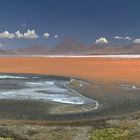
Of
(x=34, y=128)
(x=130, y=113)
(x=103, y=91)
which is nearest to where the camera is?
(x=34, y=128)

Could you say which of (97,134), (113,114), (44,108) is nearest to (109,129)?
(97,134)

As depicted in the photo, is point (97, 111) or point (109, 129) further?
point (97, 111)

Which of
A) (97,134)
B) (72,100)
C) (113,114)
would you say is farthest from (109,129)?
(72,100)

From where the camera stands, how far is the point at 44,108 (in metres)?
26.0

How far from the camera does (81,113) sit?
951 inches

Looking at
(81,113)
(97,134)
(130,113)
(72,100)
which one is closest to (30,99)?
(72,100)

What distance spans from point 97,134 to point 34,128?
320 centimetres

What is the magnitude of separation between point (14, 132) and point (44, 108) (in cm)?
784

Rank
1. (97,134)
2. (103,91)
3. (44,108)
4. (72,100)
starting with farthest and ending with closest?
(103,91) → (72,100) → (44,108) → (97,134)

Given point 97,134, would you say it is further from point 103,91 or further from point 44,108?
point 103,91

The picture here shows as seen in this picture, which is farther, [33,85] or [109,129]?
[33,85]

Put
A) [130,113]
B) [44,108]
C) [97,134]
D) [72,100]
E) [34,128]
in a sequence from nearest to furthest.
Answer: [97,134] < [34,128] < [130,113] < [44,108] < [72,100]

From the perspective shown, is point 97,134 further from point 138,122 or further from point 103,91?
point 103,91

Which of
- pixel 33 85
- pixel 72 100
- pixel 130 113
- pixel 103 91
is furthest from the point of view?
pixel 33 85
